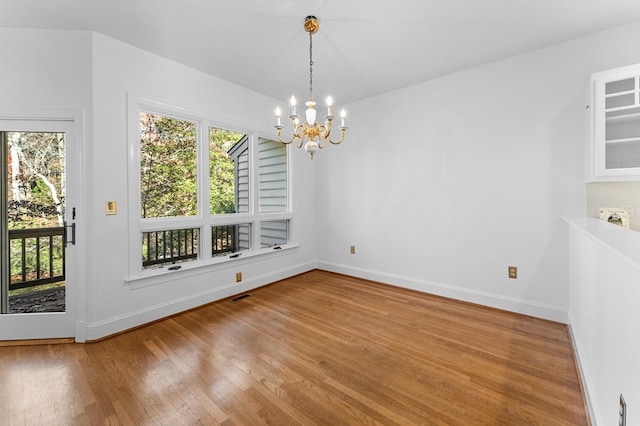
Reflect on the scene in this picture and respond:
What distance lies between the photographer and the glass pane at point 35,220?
2.46 meters

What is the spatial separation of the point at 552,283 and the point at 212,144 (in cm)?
416

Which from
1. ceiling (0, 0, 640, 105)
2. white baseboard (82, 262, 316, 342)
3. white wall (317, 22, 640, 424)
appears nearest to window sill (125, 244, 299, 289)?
white baseboard (82, 262, 316, 342)

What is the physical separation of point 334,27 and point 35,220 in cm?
328

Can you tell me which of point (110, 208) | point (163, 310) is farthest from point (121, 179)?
point (163, 310)

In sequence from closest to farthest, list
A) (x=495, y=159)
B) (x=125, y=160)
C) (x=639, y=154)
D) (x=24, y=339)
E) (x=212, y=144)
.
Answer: (x=639, y=154) → (x=24, y=339) → (x=125, y=160) → (x=495, y=159) → (x=212, y=144)

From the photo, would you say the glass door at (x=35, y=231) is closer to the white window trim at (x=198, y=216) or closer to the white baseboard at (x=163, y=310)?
the white baseboard at (x=163, y=310)

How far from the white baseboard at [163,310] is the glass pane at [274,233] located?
0.47 m

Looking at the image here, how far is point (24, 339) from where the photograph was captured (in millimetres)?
2434

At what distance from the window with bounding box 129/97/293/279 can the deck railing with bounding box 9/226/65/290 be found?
1.91ft

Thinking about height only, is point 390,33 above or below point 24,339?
above

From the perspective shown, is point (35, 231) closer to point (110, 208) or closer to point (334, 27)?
point (110, 208)

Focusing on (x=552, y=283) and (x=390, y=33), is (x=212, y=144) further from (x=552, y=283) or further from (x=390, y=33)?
(x=552, y=283)

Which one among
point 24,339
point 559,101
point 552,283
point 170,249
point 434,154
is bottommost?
point 24,339

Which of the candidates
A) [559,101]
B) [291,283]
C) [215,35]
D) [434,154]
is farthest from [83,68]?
[559,101]
